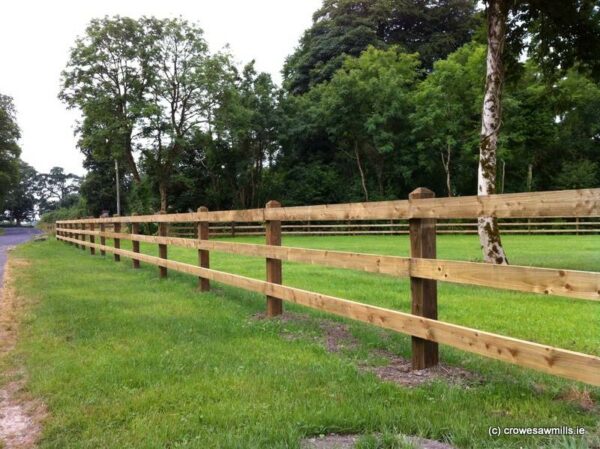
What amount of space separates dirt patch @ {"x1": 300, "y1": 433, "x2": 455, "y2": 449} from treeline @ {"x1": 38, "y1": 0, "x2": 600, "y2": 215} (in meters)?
29.9

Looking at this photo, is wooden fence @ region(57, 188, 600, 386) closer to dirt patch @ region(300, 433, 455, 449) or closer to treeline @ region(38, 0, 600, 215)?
dirt patch @ region(300, 433, 455, 449)

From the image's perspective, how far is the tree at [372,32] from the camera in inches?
1706

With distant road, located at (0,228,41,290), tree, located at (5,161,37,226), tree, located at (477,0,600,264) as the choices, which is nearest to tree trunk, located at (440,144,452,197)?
tree, located at (477,0,600,264)

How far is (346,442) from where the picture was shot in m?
3.03

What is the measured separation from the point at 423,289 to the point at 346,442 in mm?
1562

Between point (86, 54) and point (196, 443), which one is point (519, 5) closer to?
point (196, 443)

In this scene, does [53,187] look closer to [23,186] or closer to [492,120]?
[23,186]

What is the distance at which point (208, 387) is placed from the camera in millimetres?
3947

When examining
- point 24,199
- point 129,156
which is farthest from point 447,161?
point 24,199

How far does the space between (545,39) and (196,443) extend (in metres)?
12.0

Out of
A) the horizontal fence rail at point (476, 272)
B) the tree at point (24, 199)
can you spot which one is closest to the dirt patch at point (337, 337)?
the horizontal fence rail at point (476, 272)

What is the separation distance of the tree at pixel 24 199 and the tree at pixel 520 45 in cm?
10166

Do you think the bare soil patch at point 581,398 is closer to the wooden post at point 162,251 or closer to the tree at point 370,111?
the wooden post at point 162,251

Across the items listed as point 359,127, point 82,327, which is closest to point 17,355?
point 82,327
